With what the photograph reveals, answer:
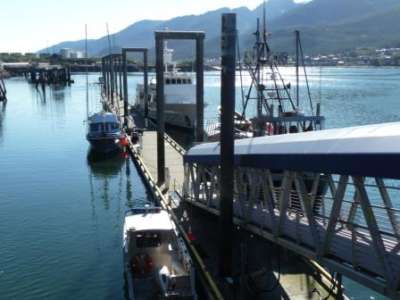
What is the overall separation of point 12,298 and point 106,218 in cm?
1170

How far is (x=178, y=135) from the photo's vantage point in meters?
67.2

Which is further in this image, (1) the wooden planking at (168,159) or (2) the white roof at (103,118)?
(2) the white roof at (103,118)

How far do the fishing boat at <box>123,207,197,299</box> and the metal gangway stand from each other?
8.56 ft

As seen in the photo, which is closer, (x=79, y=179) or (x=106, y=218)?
(x=106, y=218)

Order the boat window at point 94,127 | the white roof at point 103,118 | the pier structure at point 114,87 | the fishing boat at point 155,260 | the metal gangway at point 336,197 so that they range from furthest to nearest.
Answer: the pier structure at point 114,87 < the white roof at point 103,118 < the boat window at point 94,127 < the fishing boat at point 155,260 < the metal gangway at point 336,197

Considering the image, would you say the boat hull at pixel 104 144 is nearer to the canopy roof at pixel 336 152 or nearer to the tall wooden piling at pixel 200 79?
the tall wooden piling at pixel 200 79

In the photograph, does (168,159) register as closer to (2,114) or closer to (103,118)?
(103,118)

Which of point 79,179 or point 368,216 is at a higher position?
point 368,216

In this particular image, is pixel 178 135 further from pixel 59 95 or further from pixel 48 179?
pixel 59 95

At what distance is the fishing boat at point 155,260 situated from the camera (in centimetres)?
1752

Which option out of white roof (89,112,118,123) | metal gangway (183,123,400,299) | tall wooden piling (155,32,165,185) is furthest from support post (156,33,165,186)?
white roof (89,112,118,123)

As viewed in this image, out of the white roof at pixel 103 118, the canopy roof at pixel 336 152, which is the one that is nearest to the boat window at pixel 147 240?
the canopy roof at pixel 336 152

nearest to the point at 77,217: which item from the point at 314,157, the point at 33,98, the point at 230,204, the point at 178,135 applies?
the point at 230,204

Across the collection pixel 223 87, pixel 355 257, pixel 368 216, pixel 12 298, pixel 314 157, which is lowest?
pixel 12 298
